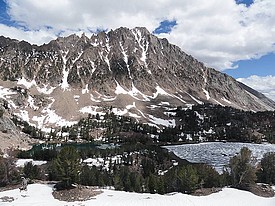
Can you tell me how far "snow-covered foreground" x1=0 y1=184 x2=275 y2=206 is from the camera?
50250 millimetres

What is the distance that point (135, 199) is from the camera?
5338 cm

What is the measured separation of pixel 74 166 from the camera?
59719 millimetres

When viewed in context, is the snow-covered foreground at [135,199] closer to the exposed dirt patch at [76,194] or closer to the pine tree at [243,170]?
the exposed dirt patch at [76,194]

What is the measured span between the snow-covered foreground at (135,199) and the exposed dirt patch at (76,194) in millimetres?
1048

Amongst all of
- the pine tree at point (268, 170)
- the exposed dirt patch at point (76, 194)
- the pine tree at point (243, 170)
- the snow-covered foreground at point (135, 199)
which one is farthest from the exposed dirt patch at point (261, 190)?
the pine tree at point (268, 170)

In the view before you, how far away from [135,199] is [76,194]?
32.0ft

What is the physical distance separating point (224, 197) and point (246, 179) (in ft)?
66.0

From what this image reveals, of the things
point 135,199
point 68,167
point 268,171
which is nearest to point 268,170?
point 268,171

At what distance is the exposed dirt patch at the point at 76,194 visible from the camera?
5231 cm

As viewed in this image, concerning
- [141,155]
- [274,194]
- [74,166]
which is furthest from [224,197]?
[141,155]

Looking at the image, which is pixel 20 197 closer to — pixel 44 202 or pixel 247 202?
pixel 44 202

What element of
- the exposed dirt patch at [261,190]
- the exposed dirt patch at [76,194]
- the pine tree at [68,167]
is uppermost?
the pine tree at [68,167]

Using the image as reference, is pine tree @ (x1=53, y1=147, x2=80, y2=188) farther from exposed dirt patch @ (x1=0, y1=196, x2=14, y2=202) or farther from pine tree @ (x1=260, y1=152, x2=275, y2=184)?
pine tree @ (x1=260, y1=152, x2=275, y2=184)

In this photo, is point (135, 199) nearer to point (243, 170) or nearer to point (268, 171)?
point (243, 170)
